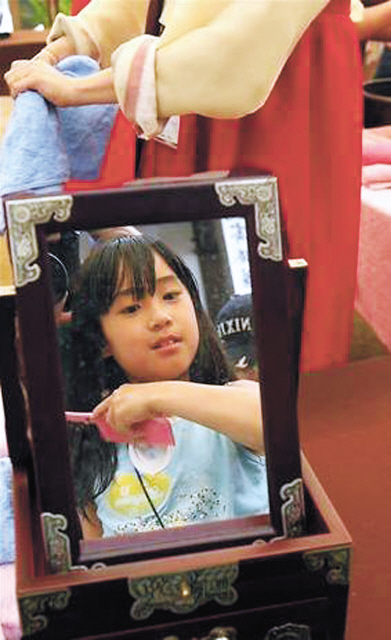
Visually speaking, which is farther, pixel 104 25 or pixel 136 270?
pixel 104 25

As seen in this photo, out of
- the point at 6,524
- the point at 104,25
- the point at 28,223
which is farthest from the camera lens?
the point at 104,25

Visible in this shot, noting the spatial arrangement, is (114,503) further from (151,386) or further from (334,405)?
(334,405)

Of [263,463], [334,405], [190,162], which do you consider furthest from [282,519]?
[190,162]

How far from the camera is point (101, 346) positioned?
1.49ft

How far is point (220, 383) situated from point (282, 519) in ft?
0.27

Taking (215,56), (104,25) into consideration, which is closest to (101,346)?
(215,56)

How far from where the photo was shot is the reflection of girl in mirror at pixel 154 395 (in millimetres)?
452

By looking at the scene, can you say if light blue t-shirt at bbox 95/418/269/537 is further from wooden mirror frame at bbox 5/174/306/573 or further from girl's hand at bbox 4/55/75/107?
girl's hand at bbox 4/55/75/107

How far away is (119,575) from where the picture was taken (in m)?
0.43

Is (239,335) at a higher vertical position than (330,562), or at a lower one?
higher

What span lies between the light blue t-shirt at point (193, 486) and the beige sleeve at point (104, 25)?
0.68 meters

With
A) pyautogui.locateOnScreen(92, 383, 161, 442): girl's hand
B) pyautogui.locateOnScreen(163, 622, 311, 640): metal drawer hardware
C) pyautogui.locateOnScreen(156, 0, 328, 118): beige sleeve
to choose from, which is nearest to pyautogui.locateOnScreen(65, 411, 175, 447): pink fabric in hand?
pyautogui.locateOnScreen(92, 383, 161, 442): girl's hand

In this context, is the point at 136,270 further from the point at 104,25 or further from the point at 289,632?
the point at 104,25

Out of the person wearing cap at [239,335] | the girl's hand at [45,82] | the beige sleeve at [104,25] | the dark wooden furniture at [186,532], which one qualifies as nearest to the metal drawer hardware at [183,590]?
the dark wooden furniture at [186,532]
